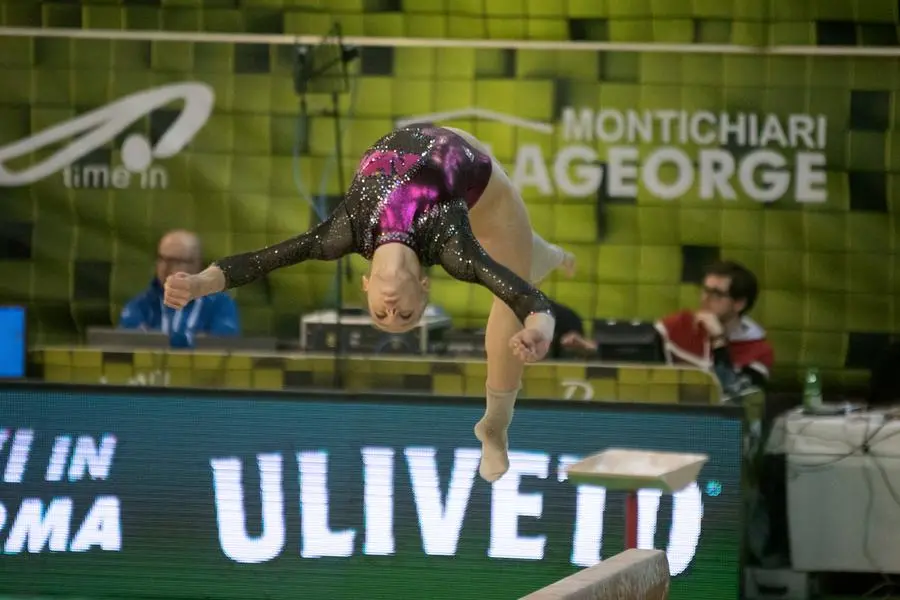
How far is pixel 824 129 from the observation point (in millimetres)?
9219

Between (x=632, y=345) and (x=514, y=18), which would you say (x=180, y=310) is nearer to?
(x=632, y=345)

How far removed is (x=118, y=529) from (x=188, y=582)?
15.7 inches

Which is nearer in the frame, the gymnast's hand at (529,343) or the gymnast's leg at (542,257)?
the gymnast's hand at (529,343)

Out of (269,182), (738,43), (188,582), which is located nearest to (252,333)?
(269,182)

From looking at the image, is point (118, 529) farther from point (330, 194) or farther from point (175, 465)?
point (330, 194)

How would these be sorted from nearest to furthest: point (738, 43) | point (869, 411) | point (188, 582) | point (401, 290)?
point (401, 290) → point (188, 582) → point (869, 411) → point (738, 43)

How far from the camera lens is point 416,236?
15.6ft

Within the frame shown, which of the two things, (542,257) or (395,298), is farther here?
(542,257)

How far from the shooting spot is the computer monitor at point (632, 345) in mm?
8062

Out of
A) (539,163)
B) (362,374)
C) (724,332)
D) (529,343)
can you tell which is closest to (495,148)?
(539,163)

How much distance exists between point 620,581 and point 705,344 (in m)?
3.47

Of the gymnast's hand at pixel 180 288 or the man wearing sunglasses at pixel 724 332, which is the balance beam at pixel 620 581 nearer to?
the gymnast's hand at pixel 180 288

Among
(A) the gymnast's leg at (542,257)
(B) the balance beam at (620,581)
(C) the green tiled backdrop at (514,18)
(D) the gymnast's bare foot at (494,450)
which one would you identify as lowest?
(B) the balance beam at (620,581)

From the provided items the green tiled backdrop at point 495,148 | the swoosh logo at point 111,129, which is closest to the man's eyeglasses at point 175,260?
the green tiled backdrop at point 495,148
